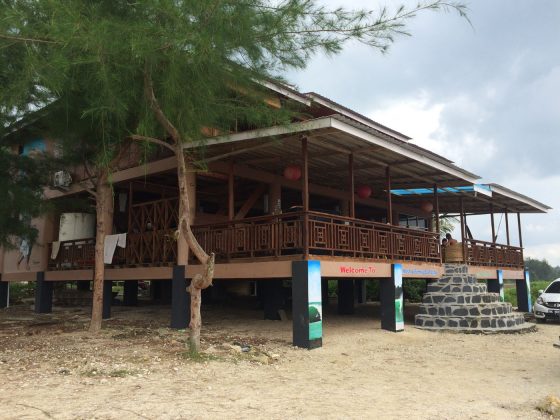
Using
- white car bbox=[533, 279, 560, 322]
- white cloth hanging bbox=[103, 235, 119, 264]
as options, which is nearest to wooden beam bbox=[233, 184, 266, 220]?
white cloth hanging bbox=[103, 235, 119, 264]

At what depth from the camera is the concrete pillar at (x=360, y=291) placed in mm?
21484

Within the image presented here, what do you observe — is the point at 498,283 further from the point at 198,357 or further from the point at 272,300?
the point at 198,357

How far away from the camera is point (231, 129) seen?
415 inches

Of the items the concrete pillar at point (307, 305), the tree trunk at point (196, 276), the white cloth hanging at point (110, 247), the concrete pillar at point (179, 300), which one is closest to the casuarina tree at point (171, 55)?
the tree trunk at point (196, 276)

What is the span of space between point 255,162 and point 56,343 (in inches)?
235

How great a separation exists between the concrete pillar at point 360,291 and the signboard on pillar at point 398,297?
9.71 meters

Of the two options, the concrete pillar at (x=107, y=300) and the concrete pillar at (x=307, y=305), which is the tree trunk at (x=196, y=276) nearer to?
the concrete pillar at (x=307, y=305)

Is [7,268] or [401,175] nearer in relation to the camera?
[401,175]

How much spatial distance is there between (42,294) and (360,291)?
1248 centimetres

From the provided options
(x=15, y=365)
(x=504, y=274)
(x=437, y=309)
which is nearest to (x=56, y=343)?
(x=15, y=365)

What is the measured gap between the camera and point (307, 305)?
29.7 ft

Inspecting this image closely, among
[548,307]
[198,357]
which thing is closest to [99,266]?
[198,357]

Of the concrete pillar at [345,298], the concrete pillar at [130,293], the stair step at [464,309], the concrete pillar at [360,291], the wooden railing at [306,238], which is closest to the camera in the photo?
the wooden railing at [306,238]

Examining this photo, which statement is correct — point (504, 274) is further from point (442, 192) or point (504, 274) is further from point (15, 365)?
point (15, 365)
